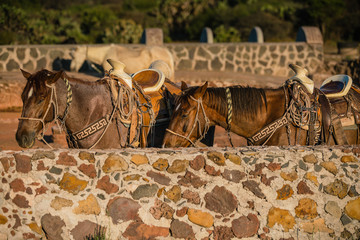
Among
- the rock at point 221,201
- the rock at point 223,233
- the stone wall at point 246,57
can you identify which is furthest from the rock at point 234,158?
the stone wall at point 246,57

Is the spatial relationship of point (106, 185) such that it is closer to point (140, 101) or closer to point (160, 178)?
point (160, 178)

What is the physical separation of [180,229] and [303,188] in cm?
117

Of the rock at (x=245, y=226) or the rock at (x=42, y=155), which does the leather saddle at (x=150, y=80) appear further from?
the rock at (x=245, y=226)

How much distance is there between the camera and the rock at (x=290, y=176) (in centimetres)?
411

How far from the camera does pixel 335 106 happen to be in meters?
5.60

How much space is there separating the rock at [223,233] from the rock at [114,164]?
98cm

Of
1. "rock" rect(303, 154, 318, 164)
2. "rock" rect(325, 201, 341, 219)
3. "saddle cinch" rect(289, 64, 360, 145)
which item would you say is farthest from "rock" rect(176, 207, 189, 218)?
"saddle cinch" rect(289, 64, 360, 145)

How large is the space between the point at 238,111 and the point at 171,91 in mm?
1378

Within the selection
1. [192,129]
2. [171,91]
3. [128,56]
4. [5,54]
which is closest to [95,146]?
[192,129]

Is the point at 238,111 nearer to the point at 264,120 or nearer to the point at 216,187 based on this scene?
the point at 264,120

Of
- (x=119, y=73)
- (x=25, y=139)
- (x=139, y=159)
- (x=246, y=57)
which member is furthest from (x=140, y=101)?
(x=246, y=57)

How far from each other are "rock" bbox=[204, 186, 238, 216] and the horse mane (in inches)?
49.4

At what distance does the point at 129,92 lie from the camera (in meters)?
5.43

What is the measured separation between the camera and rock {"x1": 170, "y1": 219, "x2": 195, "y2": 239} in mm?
4016
